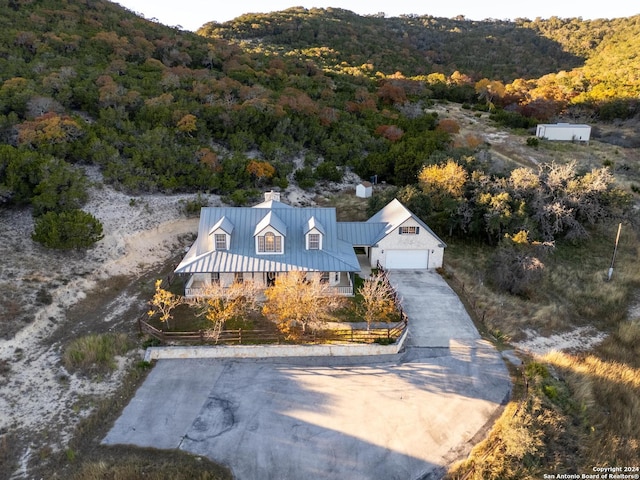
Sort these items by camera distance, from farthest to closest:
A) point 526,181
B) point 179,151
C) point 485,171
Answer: point 179,151 → point 485,171 → point 526,181

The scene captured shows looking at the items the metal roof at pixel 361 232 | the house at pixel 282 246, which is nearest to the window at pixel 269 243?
the house at pixel 282 246

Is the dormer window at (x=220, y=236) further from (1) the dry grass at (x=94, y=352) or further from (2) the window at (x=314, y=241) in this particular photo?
(1) the dry grass at (x=94, y=352)

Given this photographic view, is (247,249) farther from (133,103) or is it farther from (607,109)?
(607,109)

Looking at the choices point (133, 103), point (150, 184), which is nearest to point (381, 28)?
point (133, 103)

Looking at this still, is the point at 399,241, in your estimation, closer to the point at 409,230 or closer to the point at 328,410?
the point at 409,230

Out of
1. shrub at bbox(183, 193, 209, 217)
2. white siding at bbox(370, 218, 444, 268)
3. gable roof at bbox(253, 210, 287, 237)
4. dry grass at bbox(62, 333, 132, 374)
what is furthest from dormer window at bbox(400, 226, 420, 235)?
dry grass at bbox(62, 333, 132, 374)

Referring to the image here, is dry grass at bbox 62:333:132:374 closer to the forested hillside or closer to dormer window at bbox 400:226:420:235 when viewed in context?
dormer window at bbox 400:226:420:235
